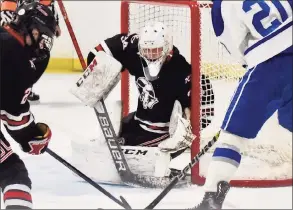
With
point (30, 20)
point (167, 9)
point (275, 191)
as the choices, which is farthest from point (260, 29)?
point (167, 9)

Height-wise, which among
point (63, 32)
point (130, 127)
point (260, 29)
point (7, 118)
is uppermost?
point (260, 29)

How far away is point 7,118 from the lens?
1.79 meters

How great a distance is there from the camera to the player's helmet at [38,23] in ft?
5.82

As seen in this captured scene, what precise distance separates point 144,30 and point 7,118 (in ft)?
2.31

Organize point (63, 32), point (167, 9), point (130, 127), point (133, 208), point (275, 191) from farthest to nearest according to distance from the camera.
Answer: point (63, 32), point (167, 9), point (130, 127), point (133, 208), point (275, 191)

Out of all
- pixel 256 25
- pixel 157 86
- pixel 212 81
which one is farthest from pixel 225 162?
pixel 212 81

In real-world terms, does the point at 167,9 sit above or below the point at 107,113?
above

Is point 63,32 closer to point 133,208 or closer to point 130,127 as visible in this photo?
point 130,127

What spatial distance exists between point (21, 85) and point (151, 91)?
0.80 meters

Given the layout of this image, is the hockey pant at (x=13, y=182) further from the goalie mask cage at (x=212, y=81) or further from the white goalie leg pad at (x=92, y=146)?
the goalie mask cage at (x=212, y=81)

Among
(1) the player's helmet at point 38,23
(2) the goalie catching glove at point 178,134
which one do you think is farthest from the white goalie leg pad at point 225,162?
(1) the player's helmet at point 38,23

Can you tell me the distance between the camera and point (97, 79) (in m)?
2.38

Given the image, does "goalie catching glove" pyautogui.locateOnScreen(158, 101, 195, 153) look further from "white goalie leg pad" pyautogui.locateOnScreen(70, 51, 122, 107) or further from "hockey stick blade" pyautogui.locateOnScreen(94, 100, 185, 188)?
"white goalie leg pad" pyautogui.locateOnScreen(70, 51, 122, 107)

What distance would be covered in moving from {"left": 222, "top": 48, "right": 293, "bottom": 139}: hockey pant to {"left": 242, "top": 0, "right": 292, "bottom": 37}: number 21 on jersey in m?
0.08
